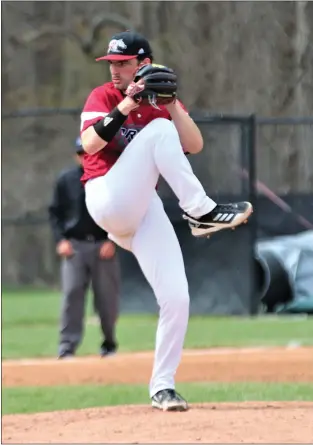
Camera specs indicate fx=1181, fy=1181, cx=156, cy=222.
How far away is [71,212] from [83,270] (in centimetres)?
56

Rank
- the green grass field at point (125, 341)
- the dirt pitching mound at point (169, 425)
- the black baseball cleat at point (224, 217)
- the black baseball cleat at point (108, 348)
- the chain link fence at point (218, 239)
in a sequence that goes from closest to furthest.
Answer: the dirt pitching mound at point (169, 425) < the black baseball cleat at point (224, 217) < the green grass field at point (125, 341) < the black baseball cleat at point (108, 348) < the chain link fence at point (218, 239)

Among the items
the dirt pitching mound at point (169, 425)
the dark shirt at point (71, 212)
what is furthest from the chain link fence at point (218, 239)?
the dirt pitching mound at point (169, 425)

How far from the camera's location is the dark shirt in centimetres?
1094

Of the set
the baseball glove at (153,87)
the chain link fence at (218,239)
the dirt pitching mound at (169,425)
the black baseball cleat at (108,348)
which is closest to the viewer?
the dirt pitching mound at (169,425)

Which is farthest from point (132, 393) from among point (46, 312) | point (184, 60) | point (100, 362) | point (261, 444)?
point (184, 60)

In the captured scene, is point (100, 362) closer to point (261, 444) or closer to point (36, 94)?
point (261, 444)

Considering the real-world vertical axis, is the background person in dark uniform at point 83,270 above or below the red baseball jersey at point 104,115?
below

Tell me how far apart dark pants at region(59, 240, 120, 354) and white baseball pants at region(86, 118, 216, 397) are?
14.6 feet

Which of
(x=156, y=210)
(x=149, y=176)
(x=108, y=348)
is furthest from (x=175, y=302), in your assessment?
(x=108, y=348)

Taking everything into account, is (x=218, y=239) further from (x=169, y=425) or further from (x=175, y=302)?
(x=169, y=425)

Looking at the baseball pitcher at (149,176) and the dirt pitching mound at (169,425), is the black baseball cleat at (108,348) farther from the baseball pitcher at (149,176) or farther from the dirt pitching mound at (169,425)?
the baseball pitcher at (149,176)

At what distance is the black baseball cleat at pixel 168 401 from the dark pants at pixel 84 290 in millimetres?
4480

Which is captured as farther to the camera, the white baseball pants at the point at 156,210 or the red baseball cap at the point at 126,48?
the red baseball cap at the point at 126,48

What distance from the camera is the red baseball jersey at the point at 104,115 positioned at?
629 cm
